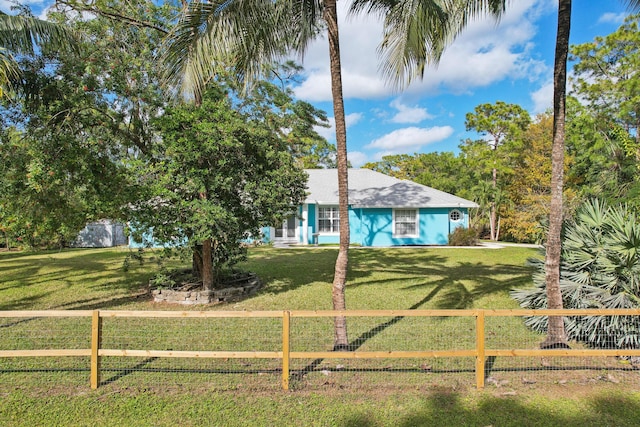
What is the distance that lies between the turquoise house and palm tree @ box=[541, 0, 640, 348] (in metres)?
15.9

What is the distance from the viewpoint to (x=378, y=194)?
2331cm

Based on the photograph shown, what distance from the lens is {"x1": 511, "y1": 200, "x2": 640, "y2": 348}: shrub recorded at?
5910 millimetres

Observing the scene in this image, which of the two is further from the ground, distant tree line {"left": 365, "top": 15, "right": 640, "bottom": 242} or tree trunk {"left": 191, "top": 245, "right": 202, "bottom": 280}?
distant tree line {"left": 365, "top": 15, "right": 640, "bottom": 242}

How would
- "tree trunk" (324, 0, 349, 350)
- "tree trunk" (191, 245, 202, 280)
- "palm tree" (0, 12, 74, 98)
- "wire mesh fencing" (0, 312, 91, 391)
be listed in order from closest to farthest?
"wire mesh fencing" (0, 312, 91, 391), "tree trunk" (324, 0, 349, 350), "palm tree" (0, 12, 74, 98), "tree trunk" (191, 245, 202, 280)

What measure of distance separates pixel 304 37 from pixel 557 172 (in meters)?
4.61

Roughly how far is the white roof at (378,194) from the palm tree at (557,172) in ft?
51.8

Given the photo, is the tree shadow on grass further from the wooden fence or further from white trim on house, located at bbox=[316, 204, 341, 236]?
white trim on house, located at bbox=[316, 204, 341, 236]

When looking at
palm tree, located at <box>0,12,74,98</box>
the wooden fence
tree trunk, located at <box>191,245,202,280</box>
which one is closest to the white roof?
tree trunk, located at <box>191,245,202,280</box>

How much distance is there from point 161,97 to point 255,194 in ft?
10.3

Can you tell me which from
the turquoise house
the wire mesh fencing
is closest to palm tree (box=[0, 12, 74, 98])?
the wire mesh fencing

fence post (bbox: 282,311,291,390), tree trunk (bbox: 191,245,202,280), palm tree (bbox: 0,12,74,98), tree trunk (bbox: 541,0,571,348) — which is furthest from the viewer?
tree trunk (bbox: 191,245,202,280)

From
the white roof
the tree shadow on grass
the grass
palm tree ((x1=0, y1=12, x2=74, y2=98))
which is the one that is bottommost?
the tree shadow on grass

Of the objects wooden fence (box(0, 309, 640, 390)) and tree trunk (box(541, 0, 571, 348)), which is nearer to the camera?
wooden fence (box(0, 309, 640, 390))

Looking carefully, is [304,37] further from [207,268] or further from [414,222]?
[414,222]
